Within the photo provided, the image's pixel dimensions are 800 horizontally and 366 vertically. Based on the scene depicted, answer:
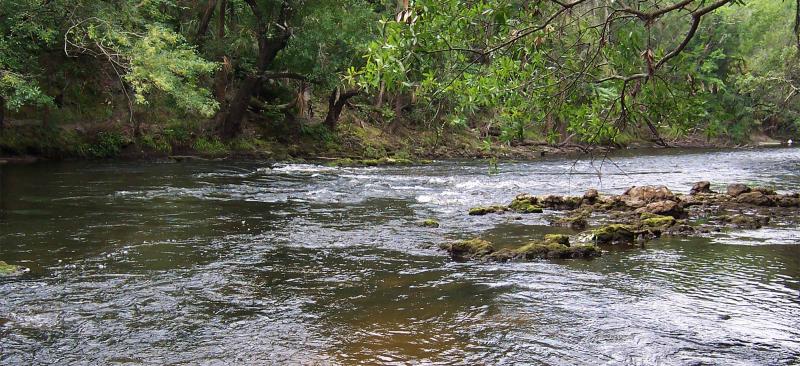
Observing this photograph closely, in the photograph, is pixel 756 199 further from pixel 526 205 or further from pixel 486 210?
pixel 486 210

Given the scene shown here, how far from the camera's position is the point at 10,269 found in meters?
8.72

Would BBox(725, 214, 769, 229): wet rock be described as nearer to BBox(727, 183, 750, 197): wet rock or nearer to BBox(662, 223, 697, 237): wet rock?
BBox(662, 223, 697, 237): wet rock

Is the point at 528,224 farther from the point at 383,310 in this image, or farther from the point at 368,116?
the point at 368,116

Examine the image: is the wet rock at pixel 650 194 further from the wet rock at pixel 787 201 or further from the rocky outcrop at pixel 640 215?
the wet rock at pixel 787 201

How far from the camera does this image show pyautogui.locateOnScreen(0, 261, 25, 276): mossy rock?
28.1ft

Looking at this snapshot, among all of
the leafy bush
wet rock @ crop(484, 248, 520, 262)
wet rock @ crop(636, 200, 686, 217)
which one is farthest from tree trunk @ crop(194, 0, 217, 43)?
wet rock @ crop(484, 248, 520, 262)

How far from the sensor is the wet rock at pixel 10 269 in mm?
8578

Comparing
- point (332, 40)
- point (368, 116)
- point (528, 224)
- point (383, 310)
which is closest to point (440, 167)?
point (332, 40)

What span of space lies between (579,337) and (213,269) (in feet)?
16.7

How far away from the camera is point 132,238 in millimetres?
11352

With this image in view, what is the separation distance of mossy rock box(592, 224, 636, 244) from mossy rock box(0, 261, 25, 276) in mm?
8732

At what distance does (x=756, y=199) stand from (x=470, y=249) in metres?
10.2

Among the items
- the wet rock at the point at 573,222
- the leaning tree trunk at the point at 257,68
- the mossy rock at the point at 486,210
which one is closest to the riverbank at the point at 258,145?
the leaning tree trunk at the point at 257,68

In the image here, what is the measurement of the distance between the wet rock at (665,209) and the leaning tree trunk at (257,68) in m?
17.1
